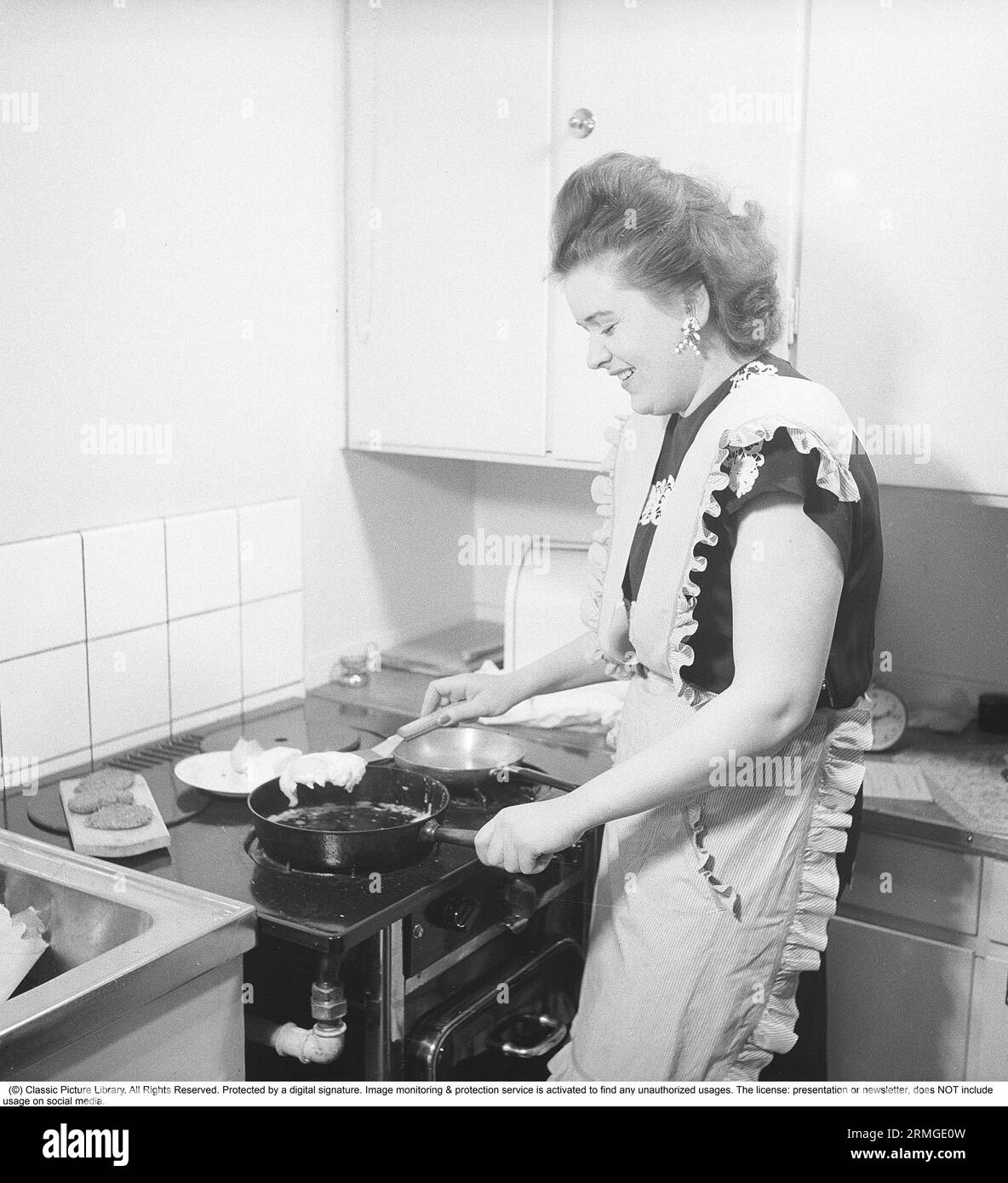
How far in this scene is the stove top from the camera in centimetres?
129

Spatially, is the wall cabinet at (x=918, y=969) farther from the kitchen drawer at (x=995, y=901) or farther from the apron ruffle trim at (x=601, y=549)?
the apron ruffle trim at (x=601, y=549)

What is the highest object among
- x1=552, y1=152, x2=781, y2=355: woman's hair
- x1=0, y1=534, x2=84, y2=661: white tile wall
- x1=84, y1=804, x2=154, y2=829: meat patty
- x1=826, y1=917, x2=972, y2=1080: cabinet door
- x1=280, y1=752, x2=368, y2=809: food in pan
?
x1=552, y1=152, x2=781, y2=355: woman's hair

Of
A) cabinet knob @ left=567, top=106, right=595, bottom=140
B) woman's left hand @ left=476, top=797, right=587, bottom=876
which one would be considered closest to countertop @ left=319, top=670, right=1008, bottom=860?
woman's left hand @ left=476, top=797, right=587, bottom=876

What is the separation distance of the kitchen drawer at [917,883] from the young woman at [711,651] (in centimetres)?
34

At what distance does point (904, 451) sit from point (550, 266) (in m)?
0.56

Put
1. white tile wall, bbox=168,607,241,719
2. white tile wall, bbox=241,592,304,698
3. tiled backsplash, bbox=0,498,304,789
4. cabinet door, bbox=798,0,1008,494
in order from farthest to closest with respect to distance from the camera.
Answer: white tile wall, bbox=241,592,304,698 < white tile wall, bbox=168,607,241,719 < tiled backsplash, bbox=0,498,304,789 < cabinet door, bbox=798,0,1008,494

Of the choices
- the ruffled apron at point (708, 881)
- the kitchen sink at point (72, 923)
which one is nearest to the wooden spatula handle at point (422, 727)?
the ruffled apron at point (708, 881)

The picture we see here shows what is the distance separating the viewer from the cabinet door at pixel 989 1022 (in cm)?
160

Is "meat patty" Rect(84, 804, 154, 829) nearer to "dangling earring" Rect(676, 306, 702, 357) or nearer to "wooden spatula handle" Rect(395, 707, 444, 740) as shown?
"wooden spatula handle" Rect(395, 707, 444, 740)

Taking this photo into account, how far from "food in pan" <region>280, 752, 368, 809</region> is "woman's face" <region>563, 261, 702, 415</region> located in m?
0.54

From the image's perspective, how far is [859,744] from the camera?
4.32 ft

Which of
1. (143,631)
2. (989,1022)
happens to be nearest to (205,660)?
(143,631)
